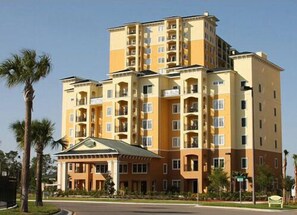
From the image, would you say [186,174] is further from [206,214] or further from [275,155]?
[206,214]

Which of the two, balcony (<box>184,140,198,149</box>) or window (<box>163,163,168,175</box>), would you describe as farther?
window (<box>163,163,168,175</box>)

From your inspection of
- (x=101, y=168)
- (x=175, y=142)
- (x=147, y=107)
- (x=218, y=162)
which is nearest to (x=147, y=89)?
(x=147, y=107)

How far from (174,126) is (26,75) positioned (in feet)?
188

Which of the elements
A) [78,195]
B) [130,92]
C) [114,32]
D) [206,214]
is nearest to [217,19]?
[114,32]

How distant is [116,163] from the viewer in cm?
7606

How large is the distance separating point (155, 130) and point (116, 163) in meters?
12.5

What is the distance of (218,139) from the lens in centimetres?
8275

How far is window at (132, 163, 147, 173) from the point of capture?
3339 inches

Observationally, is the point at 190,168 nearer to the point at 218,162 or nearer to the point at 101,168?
the point at 218,162

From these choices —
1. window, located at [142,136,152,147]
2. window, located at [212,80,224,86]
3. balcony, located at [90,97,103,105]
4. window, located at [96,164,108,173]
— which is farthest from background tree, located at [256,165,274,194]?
balcony, located at [90,97,103,105]

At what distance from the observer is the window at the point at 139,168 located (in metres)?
84.8

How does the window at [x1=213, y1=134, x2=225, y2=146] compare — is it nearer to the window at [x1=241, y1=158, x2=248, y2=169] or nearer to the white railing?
the window at [x1=241, y1=158, x2=248, y2=169]

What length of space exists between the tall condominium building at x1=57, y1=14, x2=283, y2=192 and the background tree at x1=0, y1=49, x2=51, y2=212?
4420cm

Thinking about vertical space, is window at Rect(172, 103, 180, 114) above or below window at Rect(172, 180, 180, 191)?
above
